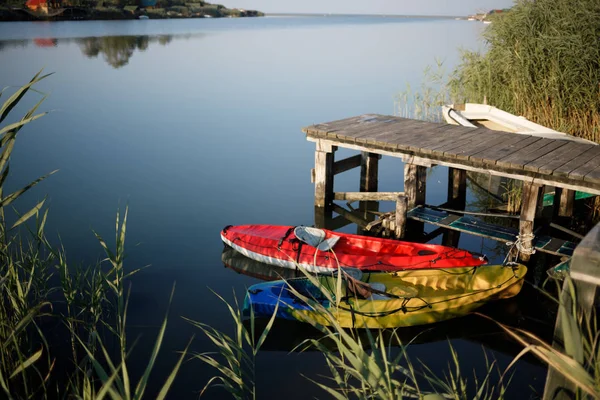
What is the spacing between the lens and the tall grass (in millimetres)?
2770

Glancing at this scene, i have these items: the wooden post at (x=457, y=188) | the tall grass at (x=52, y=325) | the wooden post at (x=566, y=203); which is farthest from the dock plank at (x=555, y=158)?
the tall grass at (x=52, y=325)

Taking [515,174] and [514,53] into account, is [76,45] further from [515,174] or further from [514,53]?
[515,174]

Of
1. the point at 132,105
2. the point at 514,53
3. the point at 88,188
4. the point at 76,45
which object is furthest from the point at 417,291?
the point at 76,45

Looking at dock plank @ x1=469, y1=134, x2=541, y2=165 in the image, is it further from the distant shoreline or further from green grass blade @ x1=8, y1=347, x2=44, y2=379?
the distant shoreline

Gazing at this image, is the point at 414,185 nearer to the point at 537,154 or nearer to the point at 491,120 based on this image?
the point at 537,154

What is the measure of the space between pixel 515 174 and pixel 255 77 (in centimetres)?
2103

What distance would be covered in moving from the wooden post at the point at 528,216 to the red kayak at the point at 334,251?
0.61 metres

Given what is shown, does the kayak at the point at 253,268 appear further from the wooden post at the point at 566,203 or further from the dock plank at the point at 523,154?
the wooden post at the point at 566,203

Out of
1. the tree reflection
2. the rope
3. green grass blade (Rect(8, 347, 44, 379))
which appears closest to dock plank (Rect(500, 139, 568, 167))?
the rope

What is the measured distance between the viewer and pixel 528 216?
7820mm

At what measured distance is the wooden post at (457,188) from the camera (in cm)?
1069

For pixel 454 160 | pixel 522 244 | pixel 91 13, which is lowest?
pixel 522 244

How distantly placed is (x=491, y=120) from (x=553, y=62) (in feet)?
5.46

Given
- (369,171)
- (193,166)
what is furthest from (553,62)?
(193,166)
